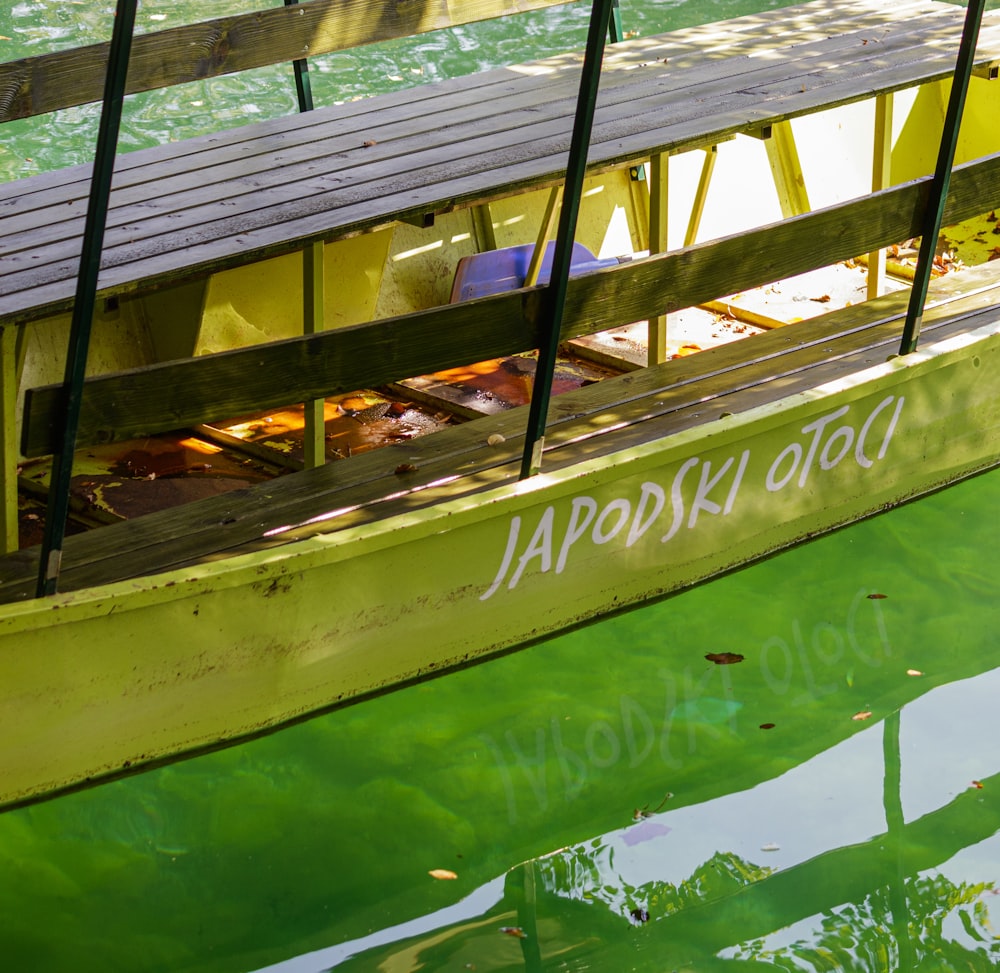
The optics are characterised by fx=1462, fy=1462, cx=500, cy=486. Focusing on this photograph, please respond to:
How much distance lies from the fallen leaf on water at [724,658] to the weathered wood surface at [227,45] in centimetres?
217

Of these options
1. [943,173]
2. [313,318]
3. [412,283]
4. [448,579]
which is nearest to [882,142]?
[943,173]

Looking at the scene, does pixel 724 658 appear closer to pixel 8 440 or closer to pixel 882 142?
pixel 882 142

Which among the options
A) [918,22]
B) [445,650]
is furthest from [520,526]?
[918,22]

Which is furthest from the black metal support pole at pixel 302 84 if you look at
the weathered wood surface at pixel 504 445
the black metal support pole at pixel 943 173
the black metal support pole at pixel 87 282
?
the black metal support pole at pixel 87 282

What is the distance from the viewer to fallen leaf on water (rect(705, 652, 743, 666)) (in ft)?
14.9

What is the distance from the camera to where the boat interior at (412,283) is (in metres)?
3.64

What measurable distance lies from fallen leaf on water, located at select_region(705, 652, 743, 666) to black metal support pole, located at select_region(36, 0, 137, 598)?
6.78 ft

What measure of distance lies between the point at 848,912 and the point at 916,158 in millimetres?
4470

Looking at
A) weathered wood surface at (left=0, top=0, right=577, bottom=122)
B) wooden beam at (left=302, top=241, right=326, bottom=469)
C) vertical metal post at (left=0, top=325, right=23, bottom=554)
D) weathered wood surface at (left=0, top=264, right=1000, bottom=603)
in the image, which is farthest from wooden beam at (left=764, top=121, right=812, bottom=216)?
vertical metal post at (left=0, top=325, right=23, bottom=554)

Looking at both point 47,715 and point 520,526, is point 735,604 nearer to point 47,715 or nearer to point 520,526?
point 520,526

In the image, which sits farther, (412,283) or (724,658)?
(412,283)

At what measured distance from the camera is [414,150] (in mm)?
4297

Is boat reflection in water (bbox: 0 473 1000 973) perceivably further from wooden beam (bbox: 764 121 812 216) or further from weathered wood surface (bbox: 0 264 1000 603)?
wooden beam (bbox: 764 121 812 216)

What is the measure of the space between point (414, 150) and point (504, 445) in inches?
35.8
